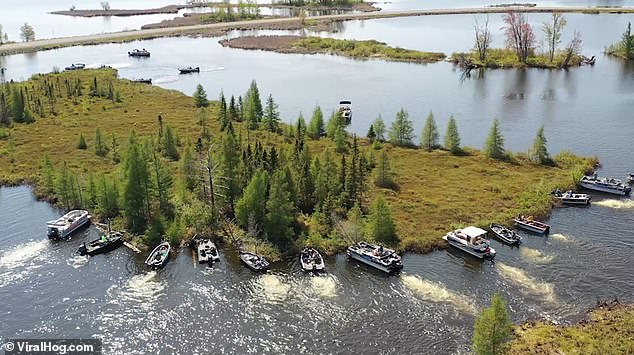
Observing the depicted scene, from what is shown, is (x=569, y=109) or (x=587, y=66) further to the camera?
(x=587, y=66)

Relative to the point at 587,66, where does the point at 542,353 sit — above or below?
below

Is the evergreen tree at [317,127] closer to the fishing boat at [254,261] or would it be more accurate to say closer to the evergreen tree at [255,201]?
the evergreen tree at [255,201]

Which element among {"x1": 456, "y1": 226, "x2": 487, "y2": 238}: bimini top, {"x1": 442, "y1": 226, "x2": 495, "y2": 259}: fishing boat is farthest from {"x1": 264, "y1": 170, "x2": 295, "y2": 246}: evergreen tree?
{"x1": 456, "y1": 226, "x2": 487, "y2": 238}: bimini top

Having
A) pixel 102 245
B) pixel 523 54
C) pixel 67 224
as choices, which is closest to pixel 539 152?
pixel 102 245

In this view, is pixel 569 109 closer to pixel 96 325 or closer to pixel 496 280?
pixel 496 280

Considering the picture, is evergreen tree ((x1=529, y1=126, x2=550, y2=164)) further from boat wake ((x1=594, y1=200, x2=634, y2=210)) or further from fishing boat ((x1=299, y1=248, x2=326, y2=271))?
fishing boat ((x1=299, y1=248, x2=326, y2=271))

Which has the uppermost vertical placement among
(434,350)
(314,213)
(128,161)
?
(128,161)

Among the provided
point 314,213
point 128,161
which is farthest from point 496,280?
point 128,161

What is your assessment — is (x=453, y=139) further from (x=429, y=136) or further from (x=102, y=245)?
(x=102, y=245)
